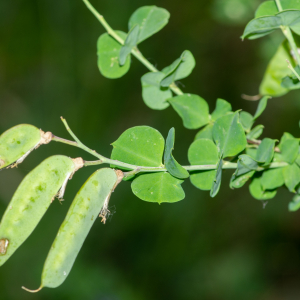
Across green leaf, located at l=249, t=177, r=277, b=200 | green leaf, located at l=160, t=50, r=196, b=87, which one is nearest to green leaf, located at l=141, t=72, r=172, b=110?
green leaf, located at l=160, t=50, r=196, b=87

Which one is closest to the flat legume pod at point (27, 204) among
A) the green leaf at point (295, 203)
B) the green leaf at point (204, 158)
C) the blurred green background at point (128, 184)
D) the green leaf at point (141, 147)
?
the green leaf at point (141, 147)

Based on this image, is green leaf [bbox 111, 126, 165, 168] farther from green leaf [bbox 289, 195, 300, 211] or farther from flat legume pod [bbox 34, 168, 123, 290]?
green leaf [bbox 289, 195, 300, 211]

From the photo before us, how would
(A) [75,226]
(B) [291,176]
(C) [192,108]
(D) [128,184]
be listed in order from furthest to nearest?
(D) [128,184]
(C) [192,108]
(B) [291,176]
(A) [75,226]

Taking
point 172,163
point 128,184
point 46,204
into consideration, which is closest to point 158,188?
point 172,163

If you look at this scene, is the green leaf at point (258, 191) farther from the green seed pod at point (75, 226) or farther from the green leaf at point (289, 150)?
the green seed pod at point (75, 226)

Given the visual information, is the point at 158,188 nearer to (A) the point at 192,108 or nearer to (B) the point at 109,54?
(A) the point at 192,108

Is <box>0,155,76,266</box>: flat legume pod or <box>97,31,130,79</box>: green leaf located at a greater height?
<box>97,31,130,79</box>: green leaf

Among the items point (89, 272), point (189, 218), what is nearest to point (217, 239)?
point (189, 218)
